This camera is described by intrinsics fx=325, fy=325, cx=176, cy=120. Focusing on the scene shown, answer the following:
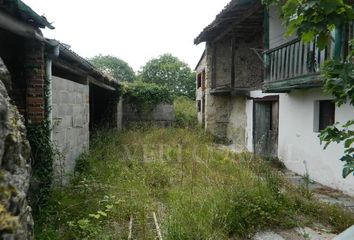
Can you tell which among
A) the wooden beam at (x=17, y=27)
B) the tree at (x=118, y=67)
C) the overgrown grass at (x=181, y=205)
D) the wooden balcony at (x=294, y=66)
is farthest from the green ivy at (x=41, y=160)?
the tree at (x=118, y=67)

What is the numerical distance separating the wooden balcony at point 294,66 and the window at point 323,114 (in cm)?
75

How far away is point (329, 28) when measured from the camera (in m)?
2.02

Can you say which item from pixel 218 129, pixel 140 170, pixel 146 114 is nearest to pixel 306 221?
pixel 140 170

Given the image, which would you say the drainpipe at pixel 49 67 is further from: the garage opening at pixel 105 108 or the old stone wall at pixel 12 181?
the garage opening at pixel 105 108

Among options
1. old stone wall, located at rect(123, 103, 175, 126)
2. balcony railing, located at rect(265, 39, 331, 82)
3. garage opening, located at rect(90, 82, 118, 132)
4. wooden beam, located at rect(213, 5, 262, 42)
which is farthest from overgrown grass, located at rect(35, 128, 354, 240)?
old stone wall, located at rect(123, 103, 175, 126)

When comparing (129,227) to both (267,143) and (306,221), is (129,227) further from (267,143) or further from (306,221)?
(267,143)

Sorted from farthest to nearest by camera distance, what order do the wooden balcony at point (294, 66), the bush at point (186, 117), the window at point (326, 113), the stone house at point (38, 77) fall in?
the bush at point (186, 117), the window at point (326, 113), the wooden balcony at point (294, 66), the stone house at point (38, 77)

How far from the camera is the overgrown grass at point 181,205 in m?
4.18

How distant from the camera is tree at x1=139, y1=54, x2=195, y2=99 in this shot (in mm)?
40312

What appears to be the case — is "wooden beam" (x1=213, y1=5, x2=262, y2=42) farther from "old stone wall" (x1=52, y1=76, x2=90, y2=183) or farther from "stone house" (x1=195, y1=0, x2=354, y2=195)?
"old stone wall" (x1=52, y1=76, x2=90, y2=183)

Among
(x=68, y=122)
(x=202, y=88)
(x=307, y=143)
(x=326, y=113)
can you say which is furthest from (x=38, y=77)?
(x=202, y=88)

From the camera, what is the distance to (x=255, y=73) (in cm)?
1480

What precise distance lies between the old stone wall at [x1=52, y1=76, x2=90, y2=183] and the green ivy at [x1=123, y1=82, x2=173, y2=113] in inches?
370

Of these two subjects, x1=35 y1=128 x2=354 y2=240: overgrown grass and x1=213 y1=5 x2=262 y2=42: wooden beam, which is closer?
x1=35 y1=128 x2=354 y2=240: overgrown grass
